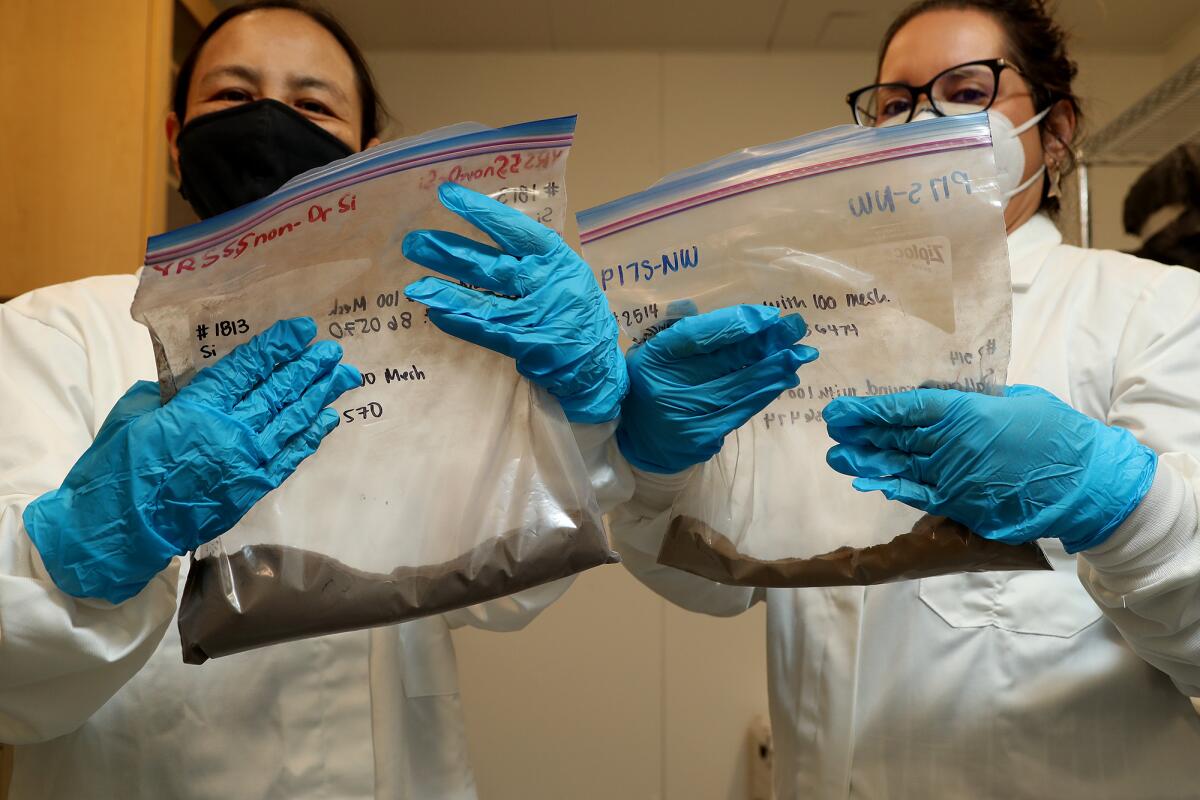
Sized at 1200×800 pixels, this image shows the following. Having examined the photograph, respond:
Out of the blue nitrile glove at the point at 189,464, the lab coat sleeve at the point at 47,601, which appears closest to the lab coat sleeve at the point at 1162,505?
the blue nitrile glove at the point at 189,464

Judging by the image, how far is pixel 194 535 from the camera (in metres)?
0.73

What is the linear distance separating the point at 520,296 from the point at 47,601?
17.0 inches

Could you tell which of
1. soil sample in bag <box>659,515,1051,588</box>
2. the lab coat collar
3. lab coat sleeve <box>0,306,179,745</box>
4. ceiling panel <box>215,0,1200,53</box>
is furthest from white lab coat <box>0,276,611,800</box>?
ceiling panel <box>215,0,1200,53</box>

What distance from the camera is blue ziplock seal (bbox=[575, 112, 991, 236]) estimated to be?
0.75 metres

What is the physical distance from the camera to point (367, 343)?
78 cm

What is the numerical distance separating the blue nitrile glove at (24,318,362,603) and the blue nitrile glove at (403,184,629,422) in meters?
0.10

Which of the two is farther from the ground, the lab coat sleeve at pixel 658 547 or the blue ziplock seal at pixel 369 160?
the blue ziplock seal at pixel 369 160

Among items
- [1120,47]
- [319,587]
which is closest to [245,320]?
[319,587]

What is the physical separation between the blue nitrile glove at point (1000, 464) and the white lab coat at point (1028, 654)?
11 cm

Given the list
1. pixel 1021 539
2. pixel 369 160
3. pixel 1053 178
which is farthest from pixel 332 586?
pixel 1053 178

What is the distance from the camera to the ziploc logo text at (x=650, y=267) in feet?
2.66

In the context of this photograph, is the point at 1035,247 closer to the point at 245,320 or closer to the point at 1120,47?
the point at 245,320

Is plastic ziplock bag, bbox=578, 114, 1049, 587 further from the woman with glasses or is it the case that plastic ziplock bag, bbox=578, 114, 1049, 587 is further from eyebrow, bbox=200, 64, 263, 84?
eyebrow, bbox=200, 64, 263, 84

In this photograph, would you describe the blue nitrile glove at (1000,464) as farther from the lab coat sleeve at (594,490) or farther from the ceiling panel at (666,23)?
the ceiling panel at (666,23)
